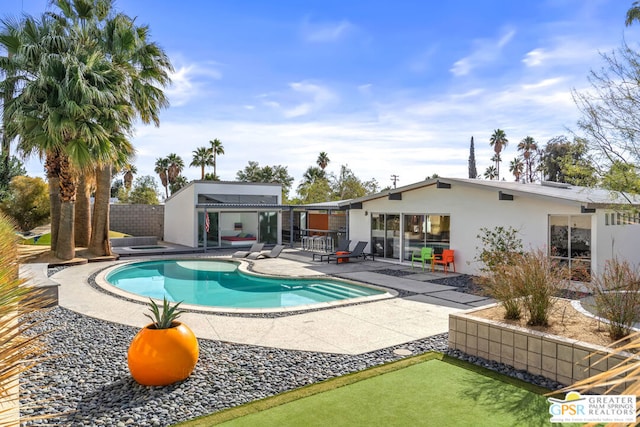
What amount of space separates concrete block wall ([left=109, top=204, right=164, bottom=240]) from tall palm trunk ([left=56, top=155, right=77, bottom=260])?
37.9 feet

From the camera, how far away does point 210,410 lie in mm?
4750

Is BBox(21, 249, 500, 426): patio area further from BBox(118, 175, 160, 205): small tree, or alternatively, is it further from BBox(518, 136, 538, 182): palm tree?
BBox(518, 136, 538, 182): palm tree

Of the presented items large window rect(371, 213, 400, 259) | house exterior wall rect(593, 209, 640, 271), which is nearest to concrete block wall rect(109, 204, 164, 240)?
large window rect(371, 213, 400, 259)

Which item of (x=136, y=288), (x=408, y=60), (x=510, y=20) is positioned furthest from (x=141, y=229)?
(x=510, y=20)

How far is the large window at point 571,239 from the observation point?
11922mm

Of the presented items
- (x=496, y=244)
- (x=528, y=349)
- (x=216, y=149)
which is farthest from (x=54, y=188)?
(x=216, y=149)

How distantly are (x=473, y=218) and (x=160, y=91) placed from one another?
49.7ft

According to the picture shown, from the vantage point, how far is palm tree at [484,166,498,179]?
216 feet

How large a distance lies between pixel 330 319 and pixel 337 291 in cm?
411

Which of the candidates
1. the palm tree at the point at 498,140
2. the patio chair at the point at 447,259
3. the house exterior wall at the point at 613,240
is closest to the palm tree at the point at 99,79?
the patio chair at the point at 447,259

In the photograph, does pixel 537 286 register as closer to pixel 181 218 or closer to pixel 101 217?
pixel 101 217

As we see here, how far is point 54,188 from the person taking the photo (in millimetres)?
18000

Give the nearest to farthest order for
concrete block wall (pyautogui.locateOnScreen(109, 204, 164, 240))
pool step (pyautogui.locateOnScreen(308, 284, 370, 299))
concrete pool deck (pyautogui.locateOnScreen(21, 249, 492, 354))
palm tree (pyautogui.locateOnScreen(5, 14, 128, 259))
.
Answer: concrete pool deck (pyautogui.locateOnScreen(21, 249, 492, 354))
pool step (pyautogui.locateOnScreen(308, 284, 370, 299))
palm tree (pyautogui.locateOnScreen(5, 14, 128, 259))
concrete block wall (pyautogui.locateOnScreen(109, 204, 164, 240))

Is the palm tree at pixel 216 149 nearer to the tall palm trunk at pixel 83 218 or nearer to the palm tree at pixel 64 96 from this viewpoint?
the tall palm trunk at pixel 83 218
